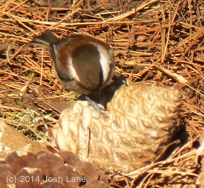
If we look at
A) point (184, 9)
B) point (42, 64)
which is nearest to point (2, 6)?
point (42, 64)

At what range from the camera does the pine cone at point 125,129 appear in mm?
3654

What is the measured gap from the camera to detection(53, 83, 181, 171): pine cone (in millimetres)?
3654

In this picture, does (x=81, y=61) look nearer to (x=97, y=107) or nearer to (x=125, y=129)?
(x=97, y=107)

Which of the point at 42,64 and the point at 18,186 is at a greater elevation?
the point at 42,64

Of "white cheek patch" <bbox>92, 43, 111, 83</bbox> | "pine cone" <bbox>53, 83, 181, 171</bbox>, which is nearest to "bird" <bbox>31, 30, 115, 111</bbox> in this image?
"white cheek patch" <bbox>92, 43, 111, 83</bbox>

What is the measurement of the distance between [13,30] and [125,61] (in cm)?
100

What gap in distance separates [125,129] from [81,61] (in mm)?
690

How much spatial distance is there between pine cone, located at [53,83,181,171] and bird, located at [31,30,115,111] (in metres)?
0.13

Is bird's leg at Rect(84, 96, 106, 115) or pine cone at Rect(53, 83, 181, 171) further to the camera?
bird's leg at Rect(84, 96, 106, 115)

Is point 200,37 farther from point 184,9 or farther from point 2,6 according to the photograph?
point 2,6

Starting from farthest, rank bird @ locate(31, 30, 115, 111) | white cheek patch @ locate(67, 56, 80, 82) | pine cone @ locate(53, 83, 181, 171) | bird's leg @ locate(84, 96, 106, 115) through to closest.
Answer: white cheek patch @ locate(67, 56, 80, 82)
bird @ locate(31, 30, 115, 111)
bird's leg @ locate(84, 96, 106, 115)
pine cone @ locate(53, 83, 181, 171)

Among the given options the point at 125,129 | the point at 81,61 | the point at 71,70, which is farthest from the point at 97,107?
the point at 71,70

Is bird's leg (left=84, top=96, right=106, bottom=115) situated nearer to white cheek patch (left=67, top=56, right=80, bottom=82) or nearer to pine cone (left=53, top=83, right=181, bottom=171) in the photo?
pine cone (left=53, top=83, right=181, bottom=171)

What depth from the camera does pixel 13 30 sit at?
4887 millimetres
